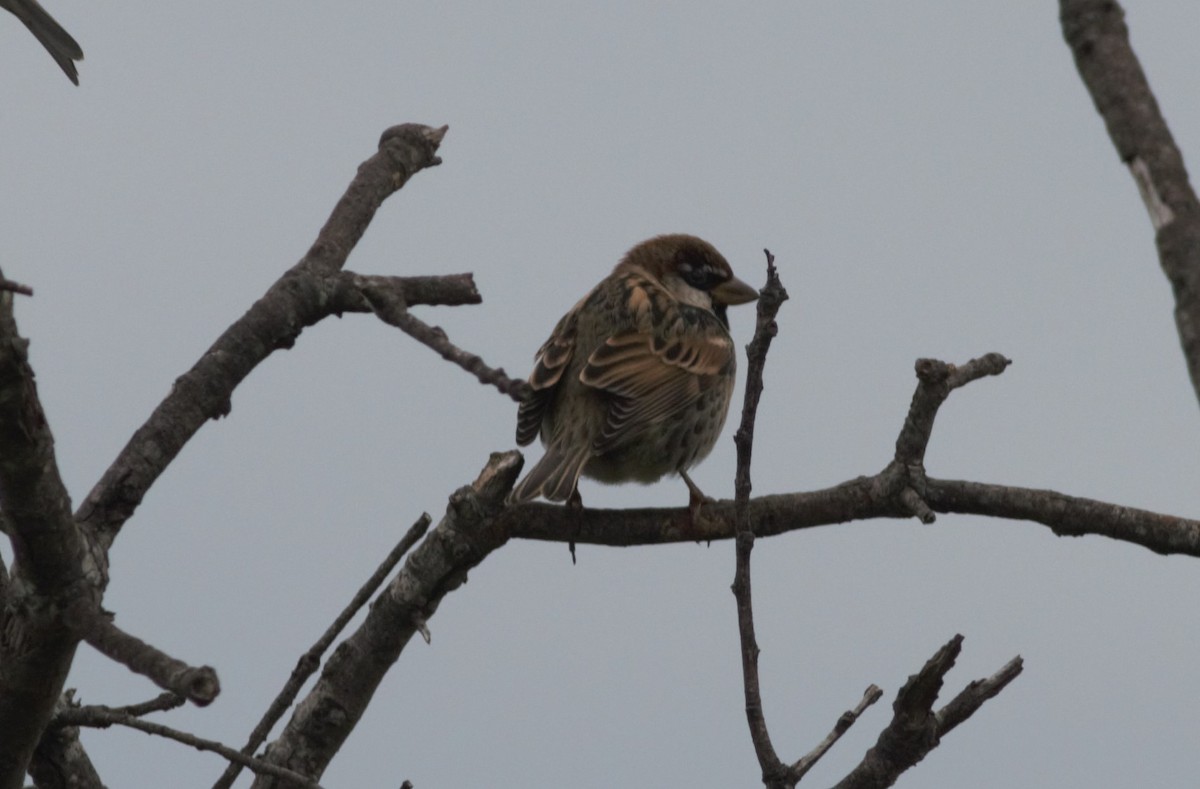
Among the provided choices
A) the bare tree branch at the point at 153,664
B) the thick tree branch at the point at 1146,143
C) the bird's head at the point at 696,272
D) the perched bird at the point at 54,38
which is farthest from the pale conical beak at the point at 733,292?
the thick tree branch at the point at 1146,143

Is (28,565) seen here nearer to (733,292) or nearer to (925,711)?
(925,711)

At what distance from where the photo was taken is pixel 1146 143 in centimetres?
176

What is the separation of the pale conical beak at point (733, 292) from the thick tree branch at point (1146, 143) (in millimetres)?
5784

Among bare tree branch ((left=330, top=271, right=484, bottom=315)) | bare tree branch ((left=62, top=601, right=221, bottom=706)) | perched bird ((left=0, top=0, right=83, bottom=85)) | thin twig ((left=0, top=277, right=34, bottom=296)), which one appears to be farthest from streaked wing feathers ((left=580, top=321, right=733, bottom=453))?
thin twig ((left=0, top=277, right=34, bottom=296))

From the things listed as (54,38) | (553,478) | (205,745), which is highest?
(54,38)

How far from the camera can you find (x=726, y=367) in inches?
271

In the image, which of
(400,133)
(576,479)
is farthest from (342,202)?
(576,479)

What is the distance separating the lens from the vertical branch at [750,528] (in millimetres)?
3305

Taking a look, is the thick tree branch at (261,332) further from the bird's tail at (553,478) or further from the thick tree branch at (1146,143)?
the thick tree branch at (1146,143)

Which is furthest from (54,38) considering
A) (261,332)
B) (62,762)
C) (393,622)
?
(62,762)

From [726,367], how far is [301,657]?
312 cm

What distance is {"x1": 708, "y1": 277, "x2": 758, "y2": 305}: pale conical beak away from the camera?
7.65m

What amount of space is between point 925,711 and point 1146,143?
8.05ft

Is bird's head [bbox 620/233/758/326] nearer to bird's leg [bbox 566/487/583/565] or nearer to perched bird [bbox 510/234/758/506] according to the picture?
perched bird [bbox 510/234/758/506]
